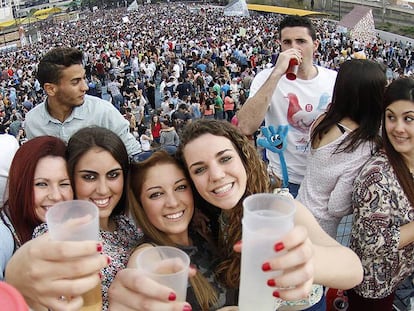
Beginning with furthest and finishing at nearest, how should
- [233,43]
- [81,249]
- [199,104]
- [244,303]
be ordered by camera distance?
1. [233,43]
2. [199,104]
3. [244,303]
4. [81,249]

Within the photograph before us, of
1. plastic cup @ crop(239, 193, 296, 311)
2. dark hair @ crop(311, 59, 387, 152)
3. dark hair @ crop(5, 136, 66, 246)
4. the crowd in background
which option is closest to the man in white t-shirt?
dark hair @ crop(311, 59, 387, 152)

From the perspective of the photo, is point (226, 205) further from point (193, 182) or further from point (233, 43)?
point (233, 43)

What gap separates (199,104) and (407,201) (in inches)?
334

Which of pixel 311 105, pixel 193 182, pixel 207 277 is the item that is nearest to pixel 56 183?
pixel 193 182

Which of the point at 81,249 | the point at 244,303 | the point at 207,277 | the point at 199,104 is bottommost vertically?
the point at 199,104

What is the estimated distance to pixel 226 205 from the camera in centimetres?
162

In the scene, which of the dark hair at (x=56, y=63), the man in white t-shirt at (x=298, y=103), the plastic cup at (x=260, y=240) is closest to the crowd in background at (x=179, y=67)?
the man in white t-shirt at (x=298, y=103)

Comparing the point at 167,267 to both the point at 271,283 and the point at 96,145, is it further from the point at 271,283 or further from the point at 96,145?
the point at 96,145

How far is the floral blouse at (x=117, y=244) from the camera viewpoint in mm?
1664

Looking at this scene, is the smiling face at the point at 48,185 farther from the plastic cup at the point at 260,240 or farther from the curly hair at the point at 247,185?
the plastic cup at the point at 260,240

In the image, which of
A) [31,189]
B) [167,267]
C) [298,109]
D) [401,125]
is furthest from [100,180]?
[298,109]

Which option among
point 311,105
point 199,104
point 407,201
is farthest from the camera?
point 199,104

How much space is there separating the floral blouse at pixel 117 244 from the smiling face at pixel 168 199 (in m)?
0.14

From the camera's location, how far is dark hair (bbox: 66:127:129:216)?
1.90 metres
